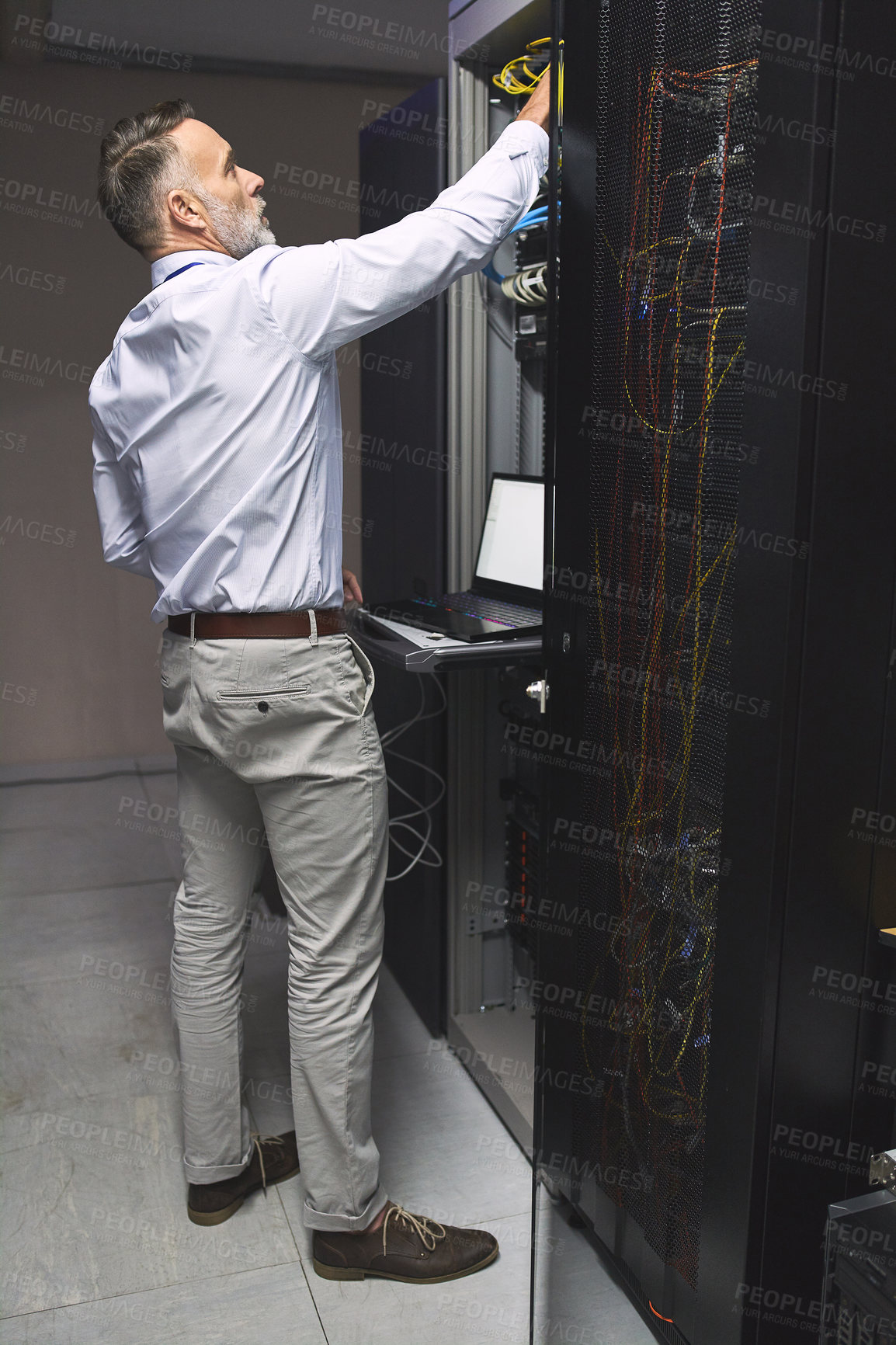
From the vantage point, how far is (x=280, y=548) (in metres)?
1.57

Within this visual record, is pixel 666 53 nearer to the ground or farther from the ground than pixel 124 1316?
farther from the ground

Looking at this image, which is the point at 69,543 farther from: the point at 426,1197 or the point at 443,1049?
the point at 426,1197

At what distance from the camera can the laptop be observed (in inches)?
79.0

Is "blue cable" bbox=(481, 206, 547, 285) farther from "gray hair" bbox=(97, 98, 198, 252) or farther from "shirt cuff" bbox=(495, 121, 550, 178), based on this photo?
"gray hair" bbox=(97, 98, 198, 252)

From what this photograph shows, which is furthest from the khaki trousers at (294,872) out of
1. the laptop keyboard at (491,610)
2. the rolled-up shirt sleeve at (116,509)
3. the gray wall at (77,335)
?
the gray wall at (77,335)

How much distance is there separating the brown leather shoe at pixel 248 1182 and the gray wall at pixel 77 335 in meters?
2.40

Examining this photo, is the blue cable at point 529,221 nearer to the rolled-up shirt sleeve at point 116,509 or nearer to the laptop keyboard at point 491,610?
the laptop keyboard at point 491,610

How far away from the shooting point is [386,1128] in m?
2.08

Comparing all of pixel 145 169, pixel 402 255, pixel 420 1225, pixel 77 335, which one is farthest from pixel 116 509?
pixel 77 335

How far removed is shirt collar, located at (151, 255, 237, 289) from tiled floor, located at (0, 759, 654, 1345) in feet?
4.94

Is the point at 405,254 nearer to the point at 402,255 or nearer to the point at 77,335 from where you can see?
the point at 402,255

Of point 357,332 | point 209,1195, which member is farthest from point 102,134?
point 209,1195

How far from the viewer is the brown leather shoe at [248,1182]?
1.84 metres

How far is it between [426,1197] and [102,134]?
137 inches
